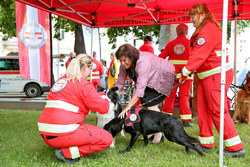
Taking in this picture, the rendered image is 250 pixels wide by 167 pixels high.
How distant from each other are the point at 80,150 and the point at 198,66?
1741mm

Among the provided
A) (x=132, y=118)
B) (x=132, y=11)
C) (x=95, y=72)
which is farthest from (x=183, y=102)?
(x=95, y=72)

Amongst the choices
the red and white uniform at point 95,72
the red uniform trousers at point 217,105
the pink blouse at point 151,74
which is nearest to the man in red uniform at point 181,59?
the pink blouse at point 151,74

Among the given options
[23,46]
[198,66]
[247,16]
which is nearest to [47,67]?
[23,46]

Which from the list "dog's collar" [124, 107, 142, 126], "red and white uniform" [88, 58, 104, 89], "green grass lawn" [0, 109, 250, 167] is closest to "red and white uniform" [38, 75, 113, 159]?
"green grass lawn" [0, 109, 250, 167]

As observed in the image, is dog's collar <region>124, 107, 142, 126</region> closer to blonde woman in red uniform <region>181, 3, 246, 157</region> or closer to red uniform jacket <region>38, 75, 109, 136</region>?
red uniform jacket <region>38, 75, 109, 136</region>

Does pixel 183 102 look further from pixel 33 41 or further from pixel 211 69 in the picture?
pixel 33 41

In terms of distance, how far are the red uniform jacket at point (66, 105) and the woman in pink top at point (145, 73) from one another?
2.09 feet

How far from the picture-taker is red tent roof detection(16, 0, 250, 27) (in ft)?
17.6

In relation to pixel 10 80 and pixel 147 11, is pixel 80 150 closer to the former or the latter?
pixel 147 11

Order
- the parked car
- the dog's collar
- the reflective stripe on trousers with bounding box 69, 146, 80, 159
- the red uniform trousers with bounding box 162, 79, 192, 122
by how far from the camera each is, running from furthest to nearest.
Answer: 1. the parked car
2. the red uniform trousers with bounding box 162, 79, 192, 122
3. the dog's collar
4. the reflective stripe on trousers with bounding box 69, 146, 80, 159

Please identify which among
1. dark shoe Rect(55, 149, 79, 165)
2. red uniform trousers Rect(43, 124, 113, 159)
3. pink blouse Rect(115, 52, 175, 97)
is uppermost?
pink blouse Rect(115, 52, 175, 97)

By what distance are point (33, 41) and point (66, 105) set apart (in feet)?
10.8

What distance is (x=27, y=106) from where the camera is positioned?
7.95 meters

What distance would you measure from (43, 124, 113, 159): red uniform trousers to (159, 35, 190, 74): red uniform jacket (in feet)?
8.84
